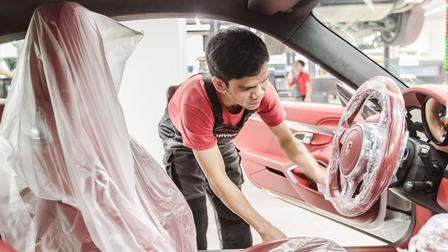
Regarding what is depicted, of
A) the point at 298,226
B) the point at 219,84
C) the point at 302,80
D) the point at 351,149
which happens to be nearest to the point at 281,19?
the point at 219,84

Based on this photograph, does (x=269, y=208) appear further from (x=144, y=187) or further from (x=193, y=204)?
(x=144, y=187)

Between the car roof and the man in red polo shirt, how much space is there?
0.08 metres

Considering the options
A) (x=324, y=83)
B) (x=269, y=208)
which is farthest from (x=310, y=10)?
(x=324, y=83)

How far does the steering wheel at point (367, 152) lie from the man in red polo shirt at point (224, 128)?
272mm

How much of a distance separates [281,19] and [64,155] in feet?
2.93

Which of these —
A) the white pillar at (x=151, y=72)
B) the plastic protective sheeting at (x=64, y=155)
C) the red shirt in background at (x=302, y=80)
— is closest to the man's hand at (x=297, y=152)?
the plastic protective sheeting at (x=64, y=155)

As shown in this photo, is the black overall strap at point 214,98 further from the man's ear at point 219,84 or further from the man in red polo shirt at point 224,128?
the man's ear at point 219,84

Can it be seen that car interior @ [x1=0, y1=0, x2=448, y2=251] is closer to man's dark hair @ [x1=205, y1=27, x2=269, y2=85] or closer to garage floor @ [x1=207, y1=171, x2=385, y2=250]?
man's dark hair @ [x1=205, y1=27, x2=269, y2=85]

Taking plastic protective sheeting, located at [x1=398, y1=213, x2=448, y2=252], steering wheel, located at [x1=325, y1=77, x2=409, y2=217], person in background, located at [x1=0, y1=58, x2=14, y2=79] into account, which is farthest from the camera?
person in background, located at [x1=0, y1=58, x2=14, y2=79]

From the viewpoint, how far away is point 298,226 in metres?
2.76

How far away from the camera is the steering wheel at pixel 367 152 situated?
938 millimetres

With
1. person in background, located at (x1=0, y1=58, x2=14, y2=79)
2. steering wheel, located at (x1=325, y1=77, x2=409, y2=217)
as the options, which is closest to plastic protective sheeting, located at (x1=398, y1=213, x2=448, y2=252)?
steering wheel, located at (x1=325, y1=77, x2=409, y2=217)

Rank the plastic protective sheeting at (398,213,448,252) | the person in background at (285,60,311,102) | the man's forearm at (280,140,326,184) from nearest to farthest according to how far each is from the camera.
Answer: the plastic protective sheeting at (398,213,448,252) < the man's forearm at (280,140,326,184) < the person in background at (285,60,311,102)

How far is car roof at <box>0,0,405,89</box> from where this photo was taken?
1.16 meters
